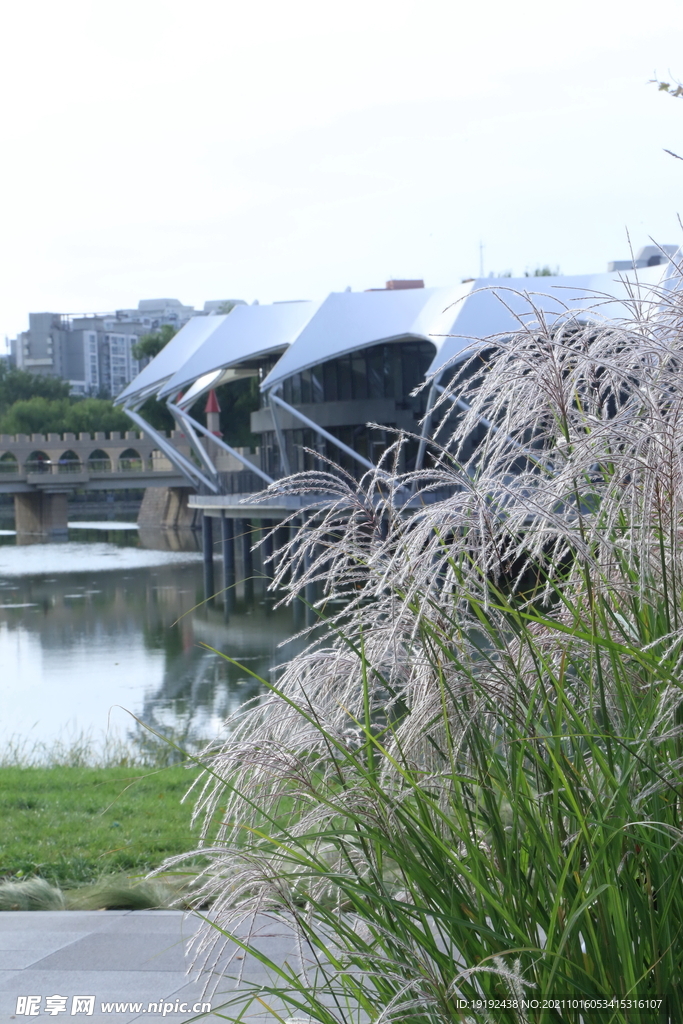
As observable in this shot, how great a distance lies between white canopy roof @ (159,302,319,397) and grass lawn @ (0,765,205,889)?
27163 millimetres

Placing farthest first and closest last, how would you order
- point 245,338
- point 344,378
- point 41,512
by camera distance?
point 41,512
point 344,378
point 245,338

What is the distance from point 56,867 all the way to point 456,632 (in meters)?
3.51

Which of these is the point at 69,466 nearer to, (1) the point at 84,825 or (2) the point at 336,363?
(2) the point at 336,363

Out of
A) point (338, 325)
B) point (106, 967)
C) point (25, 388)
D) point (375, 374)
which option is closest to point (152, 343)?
point (25, 388)

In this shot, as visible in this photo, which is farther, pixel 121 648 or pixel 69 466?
pixel 69 466

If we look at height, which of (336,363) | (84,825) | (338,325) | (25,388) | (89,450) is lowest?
(84,825)

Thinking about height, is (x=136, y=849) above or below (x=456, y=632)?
below

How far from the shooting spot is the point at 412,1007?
1.64 meters

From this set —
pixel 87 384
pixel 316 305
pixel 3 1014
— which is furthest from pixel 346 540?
pixel 87 384

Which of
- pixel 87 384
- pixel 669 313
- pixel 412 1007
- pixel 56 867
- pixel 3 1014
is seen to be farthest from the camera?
pixel 87 384

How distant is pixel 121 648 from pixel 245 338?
58.0ft

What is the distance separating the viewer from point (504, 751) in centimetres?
195

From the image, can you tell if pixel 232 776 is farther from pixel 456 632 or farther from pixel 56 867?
pixel 56 867

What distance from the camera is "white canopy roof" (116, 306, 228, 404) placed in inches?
1543
